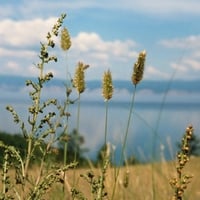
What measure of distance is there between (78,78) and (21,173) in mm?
739

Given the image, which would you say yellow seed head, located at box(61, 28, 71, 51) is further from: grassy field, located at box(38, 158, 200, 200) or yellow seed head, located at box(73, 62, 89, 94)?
grassy field, located at box(38, 158, 200, 200)

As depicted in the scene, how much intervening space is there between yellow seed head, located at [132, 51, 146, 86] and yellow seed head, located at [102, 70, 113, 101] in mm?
127

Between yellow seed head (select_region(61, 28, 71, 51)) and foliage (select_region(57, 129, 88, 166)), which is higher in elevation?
yellow seed head (select_region(61, 28, 71, 51))

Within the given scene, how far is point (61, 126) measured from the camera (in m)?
2.22

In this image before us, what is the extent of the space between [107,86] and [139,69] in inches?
6.7

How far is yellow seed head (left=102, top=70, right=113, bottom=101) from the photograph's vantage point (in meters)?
2.61

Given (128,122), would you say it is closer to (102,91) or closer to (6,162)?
(102,91)

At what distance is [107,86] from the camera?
8.57 ft

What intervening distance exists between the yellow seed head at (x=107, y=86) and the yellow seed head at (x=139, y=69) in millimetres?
127

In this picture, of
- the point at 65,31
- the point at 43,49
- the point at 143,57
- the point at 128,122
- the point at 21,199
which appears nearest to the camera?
the point at 21,199

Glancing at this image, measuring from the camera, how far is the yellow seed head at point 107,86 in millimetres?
2611

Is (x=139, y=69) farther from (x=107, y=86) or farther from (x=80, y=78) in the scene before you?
(x=80, y=78)

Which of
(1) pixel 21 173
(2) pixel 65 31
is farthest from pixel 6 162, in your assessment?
→ (2) pixel 65 31

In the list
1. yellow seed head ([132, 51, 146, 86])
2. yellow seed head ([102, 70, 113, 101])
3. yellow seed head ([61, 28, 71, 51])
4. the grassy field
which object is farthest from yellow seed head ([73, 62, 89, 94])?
A: yellow seed head ([61, 28, 71, 51])
